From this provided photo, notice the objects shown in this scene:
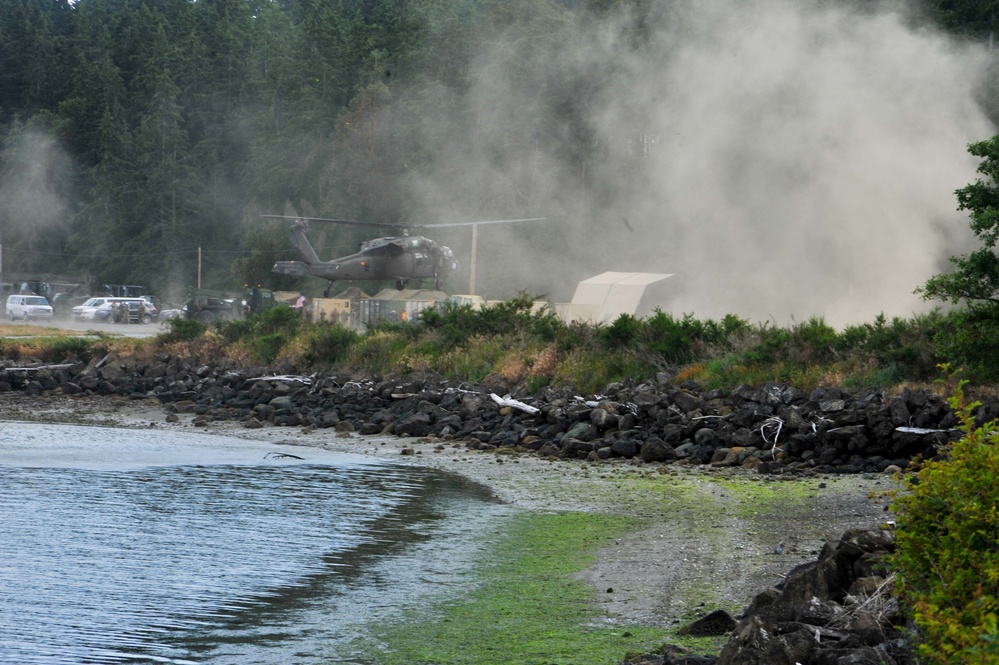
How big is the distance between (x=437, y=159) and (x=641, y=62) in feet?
57.9

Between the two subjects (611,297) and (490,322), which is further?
(611,297)

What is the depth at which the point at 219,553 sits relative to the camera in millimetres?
13953

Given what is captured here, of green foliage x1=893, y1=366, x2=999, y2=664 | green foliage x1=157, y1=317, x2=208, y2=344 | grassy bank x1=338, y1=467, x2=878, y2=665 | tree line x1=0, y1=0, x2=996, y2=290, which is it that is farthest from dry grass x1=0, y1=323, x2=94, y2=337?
green foliage x1=893, y1=366, x2=999, y2=664

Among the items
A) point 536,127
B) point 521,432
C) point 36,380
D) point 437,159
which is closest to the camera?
point 521,432

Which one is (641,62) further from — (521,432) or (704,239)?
(521,432)

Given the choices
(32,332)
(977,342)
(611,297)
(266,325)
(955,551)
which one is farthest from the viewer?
(32,332)

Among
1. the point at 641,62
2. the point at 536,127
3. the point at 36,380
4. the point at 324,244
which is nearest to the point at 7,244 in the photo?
the point at 324,244

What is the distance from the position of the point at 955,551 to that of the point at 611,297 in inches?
1689

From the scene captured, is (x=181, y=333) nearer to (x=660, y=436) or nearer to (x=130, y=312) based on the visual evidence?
(x=660, y=436)

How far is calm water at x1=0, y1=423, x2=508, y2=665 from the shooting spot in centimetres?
999

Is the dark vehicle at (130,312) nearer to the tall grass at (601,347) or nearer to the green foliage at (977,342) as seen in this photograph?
the tall grass at (601,347)

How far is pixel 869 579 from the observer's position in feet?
25.9

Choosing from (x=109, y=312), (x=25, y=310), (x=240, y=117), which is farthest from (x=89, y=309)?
(x=240, y=117)

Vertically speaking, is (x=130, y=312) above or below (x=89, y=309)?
below
